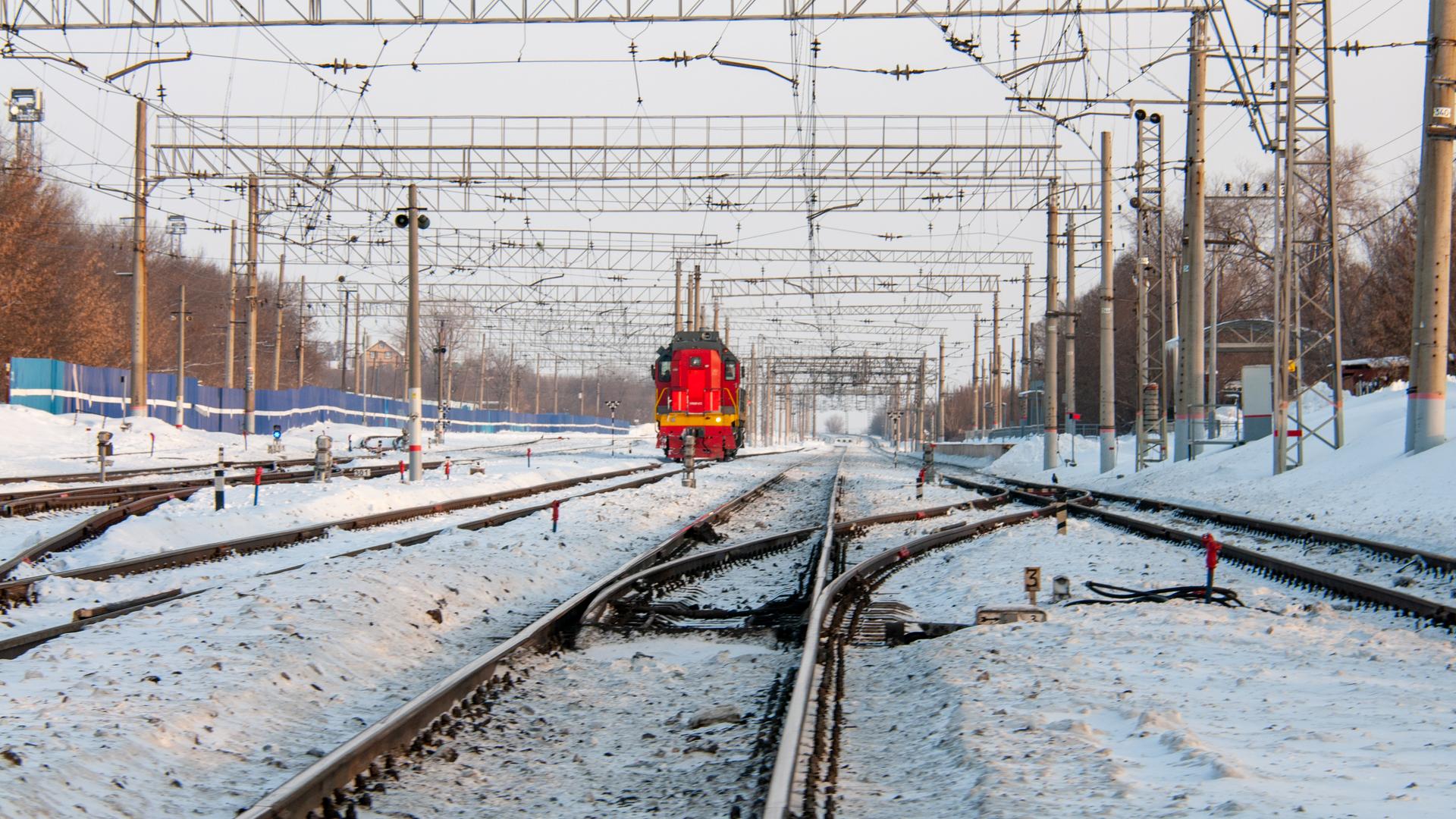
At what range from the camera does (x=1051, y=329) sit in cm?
3775

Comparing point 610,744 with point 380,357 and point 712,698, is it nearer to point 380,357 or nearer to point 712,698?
point 712,698

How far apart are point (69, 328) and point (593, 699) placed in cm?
5328

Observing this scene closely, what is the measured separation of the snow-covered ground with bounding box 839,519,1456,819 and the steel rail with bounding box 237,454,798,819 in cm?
215

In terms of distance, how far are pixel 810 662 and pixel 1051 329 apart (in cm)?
3218

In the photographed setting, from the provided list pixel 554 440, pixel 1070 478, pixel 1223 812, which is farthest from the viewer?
pixel 554 440

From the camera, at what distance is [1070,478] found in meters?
35.3

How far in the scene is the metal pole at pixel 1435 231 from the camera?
18047 mm

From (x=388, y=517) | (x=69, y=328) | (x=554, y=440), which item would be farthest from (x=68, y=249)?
(x=388, y=517)

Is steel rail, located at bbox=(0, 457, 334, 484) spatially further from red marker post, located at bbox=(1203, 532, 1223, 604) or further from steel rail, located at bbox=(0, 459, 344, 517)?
red marker post, located at bbox=(1203, 532, 1223, 604)

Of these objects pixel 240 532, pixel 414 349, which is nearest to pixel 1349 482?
pixel 240 532

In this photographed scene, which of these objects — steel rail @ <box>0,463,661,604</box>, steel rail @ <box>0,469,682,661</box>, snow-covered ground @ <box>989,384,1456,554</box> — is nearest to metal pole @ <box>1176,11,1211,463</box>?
snow-covered ground @ <box>989,384,1456,554</box>

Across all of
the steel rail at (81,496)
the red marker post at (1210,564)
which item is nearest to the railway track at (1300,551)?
the red marker post at (1210,564)

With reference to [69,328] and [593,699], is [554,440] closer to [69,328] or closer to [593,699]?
[69,328]

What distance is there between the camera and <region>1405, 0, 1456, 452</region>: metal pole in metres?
18.0
